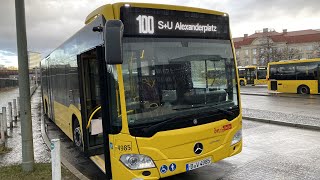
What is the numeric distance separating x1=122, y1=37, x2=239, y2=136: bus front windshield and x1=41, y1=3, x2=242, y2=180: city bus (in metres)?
0.01

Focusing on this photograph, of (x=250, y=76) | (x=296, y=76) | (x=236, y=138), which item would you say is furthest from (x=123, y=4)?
(x=250, y=76)

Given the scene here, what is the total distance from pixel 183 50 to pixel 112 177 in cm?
233

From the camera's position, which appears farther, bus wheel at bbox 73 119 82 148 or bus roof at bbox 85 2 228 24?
bus wheel at bbox 73 119 82 148

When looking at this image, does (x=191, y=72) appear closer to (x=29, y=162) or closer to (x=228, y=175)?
(x=228, y=175)

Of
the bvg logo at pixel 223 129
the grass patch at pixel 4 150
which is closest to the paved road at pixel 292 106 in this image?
the bvg logo at pixel 223 129

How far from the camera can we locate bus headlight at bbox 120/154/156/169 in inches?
175

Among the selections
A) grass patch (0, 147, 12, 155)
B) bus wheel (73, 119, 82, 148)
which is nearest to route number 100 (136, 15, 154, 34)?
bus wheel (73, 119, 82, 148)

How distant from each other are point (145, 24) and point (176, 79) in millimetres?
969

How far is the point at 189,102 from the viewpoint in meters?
4.86

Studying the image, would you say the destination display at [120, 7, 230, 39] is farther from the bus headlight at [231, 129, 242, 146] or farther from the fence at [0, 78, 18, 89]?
the fence at [0, 78, 18, 89]

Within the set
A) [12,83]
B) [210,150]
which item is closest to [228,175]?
[210,150]

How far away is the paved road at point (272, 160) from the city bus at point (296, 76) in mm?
15446

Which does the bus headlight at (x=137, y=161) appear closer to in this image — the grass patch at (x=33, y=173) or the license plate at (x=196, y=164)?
the license plate at (x=196, y=164)

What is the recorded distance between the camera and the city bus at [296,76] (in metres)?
23.1
